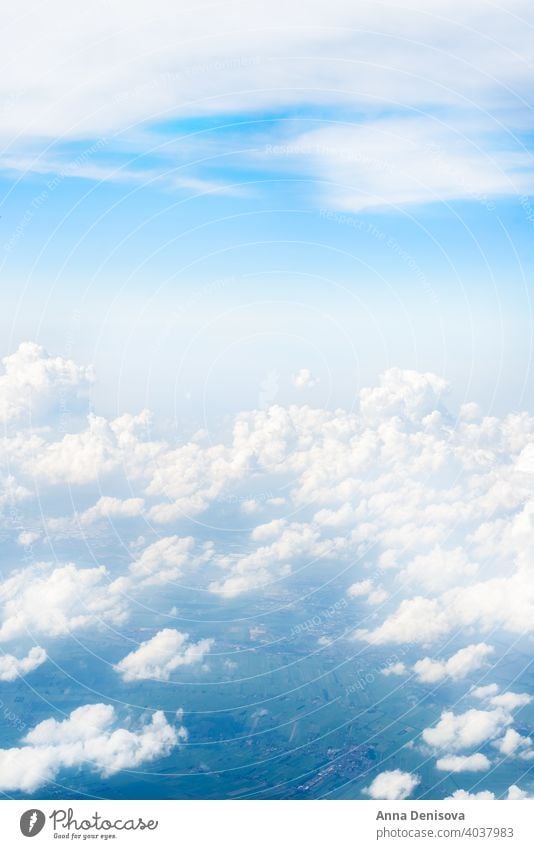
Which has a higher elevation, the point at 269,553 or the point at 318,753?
the point at 269,553

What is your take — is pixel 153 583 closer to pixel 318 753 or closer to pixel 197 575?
pixel 197 575

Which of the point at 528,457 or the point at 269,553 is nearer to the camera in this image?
the point at 528,457

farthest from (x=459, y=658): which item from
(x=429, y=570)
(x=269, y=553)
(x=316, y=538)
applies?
(x=269, y=553)

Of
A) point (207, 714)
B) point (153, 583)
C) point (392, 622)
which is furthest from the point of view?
point (153, 583)

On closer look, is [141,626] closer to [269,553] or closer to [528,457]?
[269,553]
